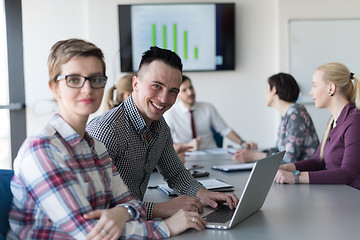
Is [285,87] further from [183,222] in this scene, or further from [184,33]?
[183,222]

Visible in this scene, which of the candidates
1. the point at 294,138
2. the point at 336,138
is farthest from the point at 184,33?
the point at 336,138

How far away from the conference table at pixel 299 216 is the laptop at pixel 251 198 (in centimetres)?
3

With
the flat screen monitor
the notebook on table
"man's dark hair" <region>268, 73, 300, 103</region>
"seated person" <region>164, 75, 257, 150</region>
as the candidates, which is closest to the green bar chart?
the flat screen monitor

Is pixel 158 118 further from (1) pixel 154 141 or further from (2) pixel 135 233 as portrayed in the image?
(2) pixel 135 233

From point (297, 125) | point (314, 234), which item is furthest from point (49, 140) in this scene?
point (297, 125)

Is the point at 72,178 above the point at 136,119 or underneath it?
underneath

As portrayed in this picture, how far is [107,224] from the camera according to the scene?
116cm

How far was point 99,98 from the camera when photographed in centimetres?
128

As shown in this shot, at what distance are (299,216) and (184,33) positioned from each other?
3779 mm

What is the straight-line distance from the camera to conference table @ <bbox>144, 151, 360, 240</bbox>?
1.33 m

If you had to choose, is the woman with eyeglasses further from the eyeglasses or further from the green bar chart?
the green bar chart

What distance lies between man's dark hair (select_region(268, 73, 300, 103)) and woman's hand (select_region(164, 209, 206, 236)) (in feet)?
7.41

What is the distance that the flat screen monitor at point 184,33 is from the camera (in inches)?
195

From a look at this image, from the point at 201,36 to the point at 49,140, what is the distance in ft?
13.4
